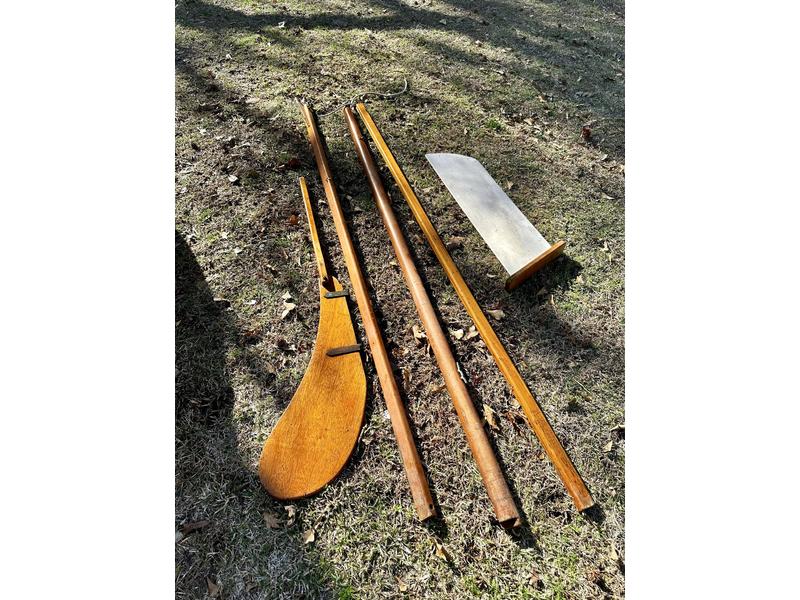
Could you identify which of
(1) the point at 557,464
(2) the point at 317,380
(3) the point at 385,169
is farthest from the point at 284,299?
(1) the point at 557,464

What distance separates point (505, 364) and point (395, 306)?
79 centimetres

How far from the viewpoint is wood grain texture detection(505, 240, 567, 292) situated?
3.25 metres

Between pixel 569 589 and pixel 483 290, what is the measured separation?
1752 millimetres

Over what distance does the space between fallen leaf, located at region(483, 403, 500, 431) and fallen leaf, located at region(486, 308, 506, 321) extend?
0.64 m

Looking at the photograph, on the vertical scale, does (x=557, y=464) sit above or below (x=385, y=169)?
below

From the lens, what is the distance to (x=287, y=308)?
314 centimetres

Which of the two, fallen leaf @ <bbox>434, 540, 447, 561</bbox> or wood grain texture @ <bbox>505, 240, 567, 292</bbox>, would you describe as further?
wood grain texture @ <bbox>505, 240, 567, 292</bbox>

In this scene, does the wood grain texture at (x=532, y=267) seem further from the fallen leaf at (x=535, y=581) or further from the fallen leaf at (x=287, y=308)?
the fallen leaf at (x=535, y=581)

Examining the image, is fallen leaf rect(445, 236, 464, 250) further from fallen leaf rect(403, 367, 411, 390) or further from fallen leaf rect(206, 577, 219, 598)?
fallen leaf rect(206, 577, 219, 598)

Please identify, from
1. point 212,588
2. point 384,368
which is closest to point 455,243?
point 384,368

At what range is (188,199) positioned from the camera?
12.5 feet

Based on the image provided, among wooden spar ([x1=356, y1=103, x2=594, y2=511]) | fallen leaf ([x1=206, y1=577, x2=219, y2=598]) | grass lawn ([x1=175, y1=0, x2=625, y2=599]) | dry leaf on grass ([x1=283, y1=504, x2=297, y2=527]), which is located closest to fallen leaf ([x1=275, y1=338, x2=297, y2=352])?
grass lawn ([x1=175, y1=0, x2=625, y2=599])

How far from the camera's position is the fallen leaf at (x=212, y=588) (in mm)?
2137

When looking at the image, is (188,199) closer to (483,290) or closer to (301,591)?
(483,290)
